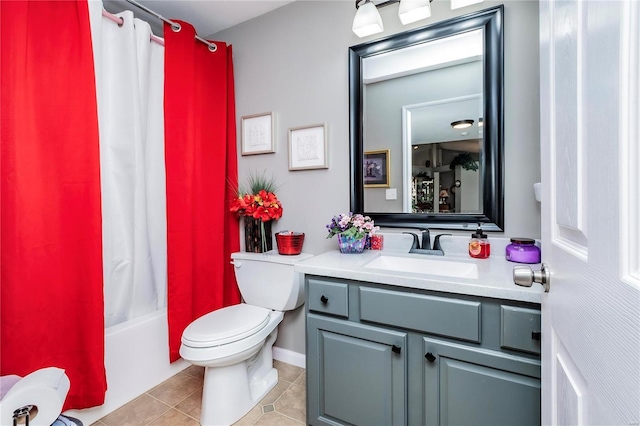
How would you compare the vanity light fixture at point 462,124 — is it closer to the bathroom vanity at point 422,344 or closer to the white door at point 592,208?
the bathroom vanity at point 422,344

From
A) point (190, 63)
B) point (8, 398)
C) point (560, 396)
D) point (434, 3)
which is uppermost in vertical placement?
point (434, 3)

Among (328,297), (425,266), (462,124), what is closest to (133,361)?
(328,297)

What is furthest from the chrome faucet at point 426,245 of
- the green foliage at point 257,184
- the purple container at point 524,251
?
the green foliage at point 257,184

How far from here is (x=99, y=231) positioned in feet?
4.82

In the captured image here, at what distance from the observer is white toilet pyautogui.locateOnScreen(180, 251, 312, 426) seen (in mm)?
1450

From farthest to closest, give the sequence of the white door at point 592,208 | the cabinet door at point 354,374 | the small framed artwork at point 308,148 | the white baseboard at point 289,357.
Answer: the white baseboard at point 289,357 < the small framed artwork at point 308,148 < the cabinet door at point 354,374 < the white door at point 592,208

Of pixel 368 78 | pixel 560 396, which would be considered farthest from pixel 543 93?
pixel 368 78

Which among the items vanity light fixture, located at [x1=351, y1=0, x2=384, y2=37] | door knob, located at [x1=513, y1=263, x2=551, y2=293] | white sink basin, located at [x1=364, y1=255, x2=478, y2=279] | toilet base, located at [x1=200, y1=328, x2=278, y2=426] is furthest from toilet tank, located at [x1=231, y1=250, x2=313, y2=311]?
vanity light fixture, located at [x1=351, y1=0, x2=384, y2=37]

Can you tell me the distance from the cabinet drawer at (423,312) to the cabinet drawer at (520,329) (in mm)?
76

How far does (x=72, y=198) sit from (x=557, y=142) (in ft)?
5.93

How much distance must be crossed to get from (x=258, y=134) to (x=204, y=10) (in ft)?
2.86

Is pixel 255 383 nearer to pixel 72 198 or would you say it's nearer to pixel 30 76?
pixel 72 198

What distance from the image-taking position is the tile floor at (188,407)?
61.6 inches

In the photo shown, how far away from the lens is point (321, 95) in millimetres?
1922
